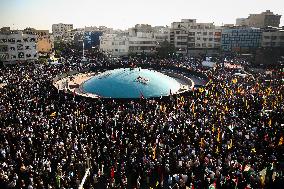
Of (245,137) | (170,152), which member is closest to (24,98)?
(170,152)

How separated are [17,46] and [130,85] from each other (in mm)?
40410

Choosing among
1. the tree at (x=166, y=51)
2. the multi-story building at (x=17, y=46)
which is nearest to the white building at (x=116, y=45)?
the tree at (x=166, y=51)

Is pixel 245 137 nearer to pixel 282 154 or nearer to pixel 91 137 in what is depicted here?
pixel 282 154

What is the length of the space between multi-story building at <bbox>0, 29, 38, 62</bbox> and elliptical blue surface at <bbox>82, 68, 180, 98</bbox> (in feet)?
111

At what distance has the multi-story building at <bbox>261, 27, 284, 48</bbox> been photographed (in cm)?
7244

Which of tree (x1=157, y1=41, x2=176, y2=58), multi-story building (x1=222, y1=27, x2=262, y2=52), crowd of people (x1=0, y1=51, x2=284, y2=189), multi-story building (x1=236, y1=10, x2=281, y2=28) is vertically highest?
multi-story building (x1=236, y1=10, x2=281, y2=28)

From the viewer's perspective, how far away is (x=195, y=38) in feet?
265

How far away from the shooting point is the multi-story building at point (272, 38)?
72438 mm

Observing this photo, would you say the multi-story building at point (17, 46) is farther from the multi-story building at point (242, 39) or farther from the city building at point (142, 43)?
the multi-story building at point (242, 39)

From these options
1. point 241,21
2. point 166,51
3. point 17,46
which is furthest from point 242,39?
point 17,46

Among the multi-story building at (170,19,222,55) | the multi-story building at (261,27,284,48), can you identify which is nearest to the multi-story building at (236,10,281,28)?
the multi-story building at (261,27,284,48)

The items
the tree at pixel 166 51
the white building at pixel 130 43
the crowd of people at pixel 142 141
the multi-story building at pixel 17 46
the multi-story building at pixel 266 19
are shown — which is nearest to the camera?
the crowd of people at pixel 142 141

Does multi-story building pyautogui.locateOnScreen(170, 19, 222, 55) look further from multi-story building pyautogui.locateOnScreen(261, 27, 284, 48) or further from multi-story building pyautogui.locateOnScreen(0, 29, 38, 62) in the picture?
multi-story building pyautogui.locateOnScreen(0, 29, 38, 62)

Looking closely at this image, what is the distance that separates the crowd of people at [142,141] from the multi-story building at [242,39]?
1844 inches
